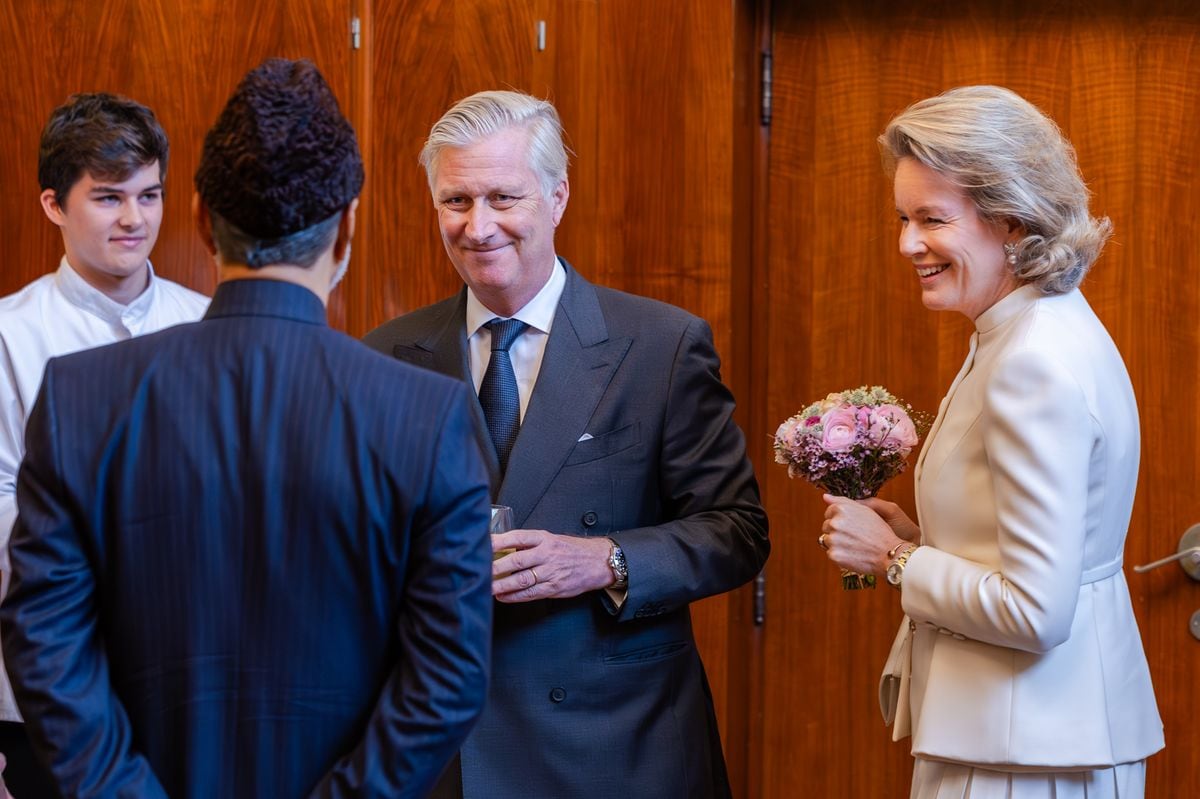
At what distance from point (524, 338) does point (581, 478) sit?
0.28m

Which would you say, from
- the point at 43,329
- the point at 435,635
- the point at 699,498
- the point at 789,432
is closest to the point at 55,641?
the point at 435,635

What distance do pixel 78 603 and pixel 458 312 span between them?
1.06 metres

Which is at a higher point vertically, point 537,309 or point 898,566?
point 537,309

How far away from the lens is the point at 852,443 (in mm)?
2168

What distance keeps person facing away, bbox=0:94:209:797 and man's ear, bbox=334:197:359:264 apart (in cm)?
137

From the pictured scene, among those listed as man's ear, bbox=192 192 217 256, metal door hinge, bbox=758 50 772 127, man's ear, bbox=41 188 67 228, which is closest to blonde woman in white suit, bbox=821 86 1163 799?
man's ear, bbox=192 192 217 256

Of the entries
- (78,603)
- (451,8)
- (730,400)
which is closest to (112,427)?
(78,603)

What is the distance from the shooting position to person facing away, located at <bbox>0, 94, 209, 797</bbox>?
2666 millimetres

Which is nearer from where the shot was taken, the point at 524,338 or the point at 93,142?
the point at 524,338

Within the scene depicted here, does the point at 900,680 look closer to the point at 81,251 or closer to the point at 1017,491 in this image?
the point at 1017,491

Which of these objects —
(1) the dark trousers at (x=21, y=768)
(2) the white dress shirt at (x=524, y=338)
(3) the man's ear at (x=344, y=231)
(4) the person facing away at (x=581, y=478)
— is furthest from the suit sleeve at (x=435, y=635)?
(1) the dark trousers at (x=21, y=768)

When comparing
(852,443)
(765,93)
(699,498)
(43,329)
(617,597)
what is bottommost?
(617,597)

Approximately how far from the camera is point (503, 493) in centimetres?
218

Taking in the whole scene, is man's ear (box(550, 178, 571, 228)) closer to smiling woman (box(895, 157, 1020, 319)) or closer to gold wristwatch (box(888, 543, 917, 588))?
smiling woman (box(895, 157, 1020, 319))
